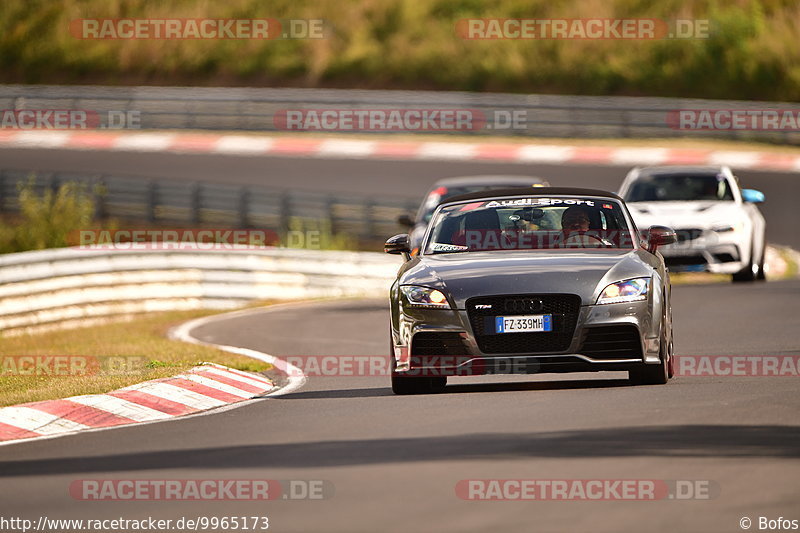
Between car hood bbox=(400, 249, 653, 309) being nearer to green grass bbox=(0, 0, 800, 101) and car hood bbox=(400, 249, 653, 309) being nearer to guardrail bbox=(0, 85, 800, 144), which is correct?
guardrail bbox=(0, 85, 800, 144)

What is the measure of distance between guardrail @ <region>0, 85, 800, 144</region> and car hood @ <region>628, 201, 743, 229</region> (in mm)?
17021

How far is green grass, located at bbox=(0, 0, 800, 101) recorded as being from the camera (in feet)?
151

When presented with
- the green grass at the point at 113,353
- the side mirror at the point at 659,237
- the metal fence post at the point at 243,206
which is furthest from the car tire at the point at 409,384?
the metal fence post at the point at 243,206

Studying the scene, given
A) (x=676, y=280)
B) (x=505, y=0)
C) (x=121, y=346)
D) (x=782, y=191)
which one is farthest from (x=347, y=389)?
(x=505, y=0)

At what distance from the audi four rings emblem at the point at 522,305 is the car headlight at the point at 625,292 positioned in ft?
1.35

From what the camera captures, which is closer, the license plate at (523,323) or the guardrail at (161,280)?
the license plate at (523,323)

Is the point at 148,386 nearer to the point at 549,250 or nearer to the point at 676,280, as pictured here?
the point at 549,250

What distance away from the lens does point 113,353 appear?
671 inches

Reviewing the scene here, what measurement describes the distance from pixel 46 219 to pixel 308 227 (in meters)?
6.17

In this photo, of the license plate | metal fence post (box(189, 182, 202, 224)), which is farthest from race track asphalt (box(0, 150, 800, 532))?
metal fence post (box(189, 182, 202, 224))

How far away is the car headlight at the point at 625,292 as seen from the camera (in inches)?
451

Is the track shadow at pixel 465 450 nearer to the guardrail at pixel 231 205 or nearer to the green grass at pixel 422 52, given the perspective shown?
the guardrail at pixel 231 205

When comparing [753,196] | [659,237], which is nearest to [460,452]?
[659,237]

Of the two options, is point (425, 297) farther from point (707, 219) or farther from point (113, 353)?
point (707, 219)
